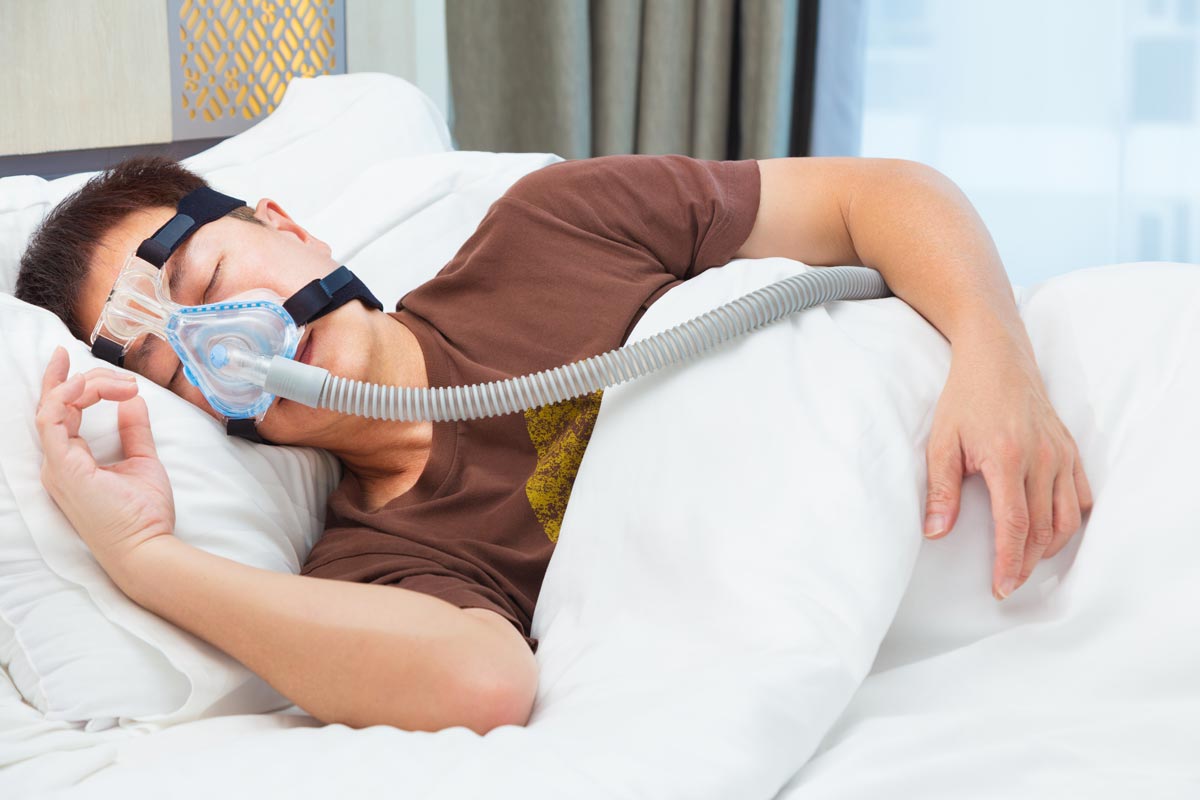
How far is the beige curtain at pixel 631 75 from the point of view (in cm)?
257

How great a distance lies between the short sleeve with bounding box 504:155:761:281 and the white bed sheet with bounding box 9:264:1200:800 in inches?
16.8

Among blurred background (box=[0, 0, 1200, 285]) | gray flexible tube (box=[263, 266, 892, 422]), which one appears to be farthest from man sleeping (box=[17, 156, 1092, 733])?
blurred background (box=[0, 0, 1200, 285])

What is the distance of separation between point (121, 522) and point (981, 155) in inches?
85.2

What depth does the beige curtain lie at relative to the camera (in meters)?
2.57

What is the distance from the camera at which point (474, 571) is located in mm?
1067

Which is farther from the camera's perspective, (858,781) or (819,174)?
(819,174)

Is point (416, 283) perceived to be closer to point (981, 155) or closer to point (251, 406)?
point (251, 406)

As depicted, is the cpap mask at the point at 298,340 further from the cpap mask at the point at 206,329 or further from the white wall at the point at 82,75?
the white wall at the point at 82,75

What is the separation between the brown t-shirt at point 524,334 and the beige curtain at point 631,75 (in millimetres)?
1315

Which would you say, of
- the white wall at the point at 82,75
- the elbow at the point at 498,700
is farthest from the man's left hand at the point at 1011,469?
the white wall at the point at 82,75

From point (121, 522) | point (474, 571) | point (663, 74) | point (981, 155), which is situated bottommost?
point (474, 571)

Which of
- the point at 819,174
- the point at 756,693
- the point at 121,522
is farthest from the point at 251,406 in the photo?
the point at 819,174

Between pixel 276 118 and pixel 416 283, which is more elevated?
pixel 276 118

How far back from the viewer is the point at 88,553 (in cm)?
93
